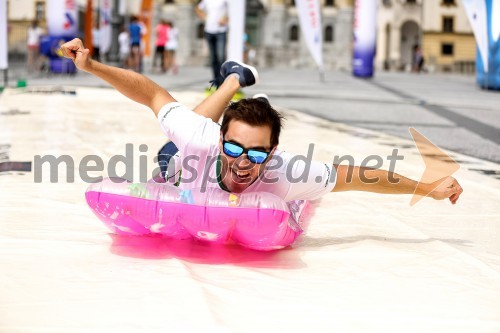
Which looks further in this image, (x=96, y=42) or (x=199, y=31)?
(x=199, y=31)

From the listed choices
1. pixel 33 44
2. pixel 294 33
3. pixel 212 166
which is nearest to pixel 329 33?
pixel 294 33

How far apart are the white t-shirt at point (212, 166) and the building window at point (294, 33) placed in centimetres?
5726

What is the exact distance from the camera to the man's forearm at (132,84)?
3156mm

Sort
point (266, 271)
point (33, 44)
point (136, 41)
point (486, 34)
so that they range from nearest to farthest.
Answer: point (266, 271)
point (486, 34)
point (33, 44)
point (136, 41)

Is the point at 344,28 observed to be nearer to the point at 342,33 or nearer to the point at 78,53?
the point at 342,33

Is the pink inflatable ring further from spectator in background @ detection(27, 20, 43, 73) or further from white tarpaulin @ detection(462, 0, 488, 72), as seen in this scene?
spectator in background @ detection(27, 20, 43, 73)

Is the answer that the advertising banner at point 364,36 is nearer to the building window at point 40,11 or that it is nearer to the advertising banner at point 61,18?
the advertising banner at point 61,18

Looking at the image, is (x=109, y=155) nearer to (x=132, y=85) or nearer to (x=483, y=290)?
(x=132, y=85)

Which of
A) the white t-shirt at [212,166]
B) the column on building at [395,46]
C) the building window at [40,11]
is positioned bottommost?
the white t-shirt at [212,166]

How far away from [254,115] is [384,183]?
25.8 inches

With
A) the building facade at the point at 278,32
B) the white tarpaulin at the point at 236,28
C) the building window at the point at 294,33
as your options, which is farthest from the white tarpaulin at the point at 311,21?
the building window at the point at 294,33

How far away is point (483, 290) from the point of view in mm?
2682

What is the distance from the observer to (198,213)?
117 inches

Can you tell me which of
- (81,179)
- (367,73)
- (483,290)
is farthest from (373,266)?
(367,73)
